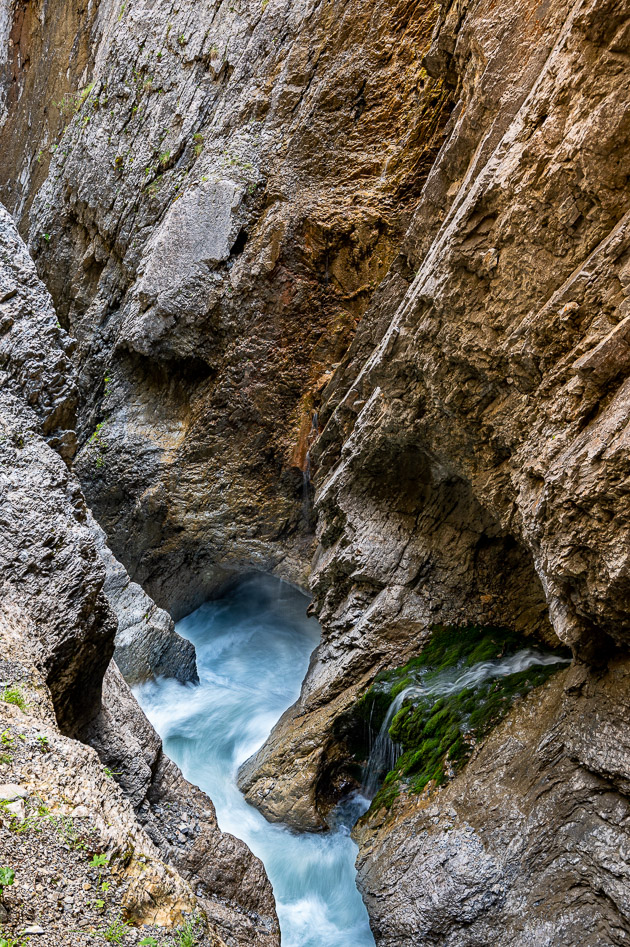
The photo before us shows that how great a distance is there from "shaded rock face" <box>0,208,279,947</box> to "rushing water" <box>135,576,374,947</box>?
131 centimetres

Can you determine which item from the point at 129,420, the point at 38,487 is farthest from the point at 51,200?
the point at 38,487

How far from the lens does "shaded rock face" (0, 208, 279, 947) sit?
4027 mm

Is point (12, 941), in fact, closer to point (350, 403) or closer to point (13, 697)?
point (13, 697)

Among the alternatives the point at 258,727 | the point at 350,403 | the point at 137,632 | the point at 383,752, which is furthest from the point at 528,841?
the point at 137,632

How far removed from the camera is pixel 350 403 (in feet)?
26.5

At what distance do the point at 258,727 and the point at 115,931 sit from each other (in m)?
6.32

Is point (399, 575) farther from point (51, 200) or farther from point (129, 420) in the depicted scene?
point (51, 200)

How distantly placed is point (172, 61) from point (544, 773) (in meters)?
13.1

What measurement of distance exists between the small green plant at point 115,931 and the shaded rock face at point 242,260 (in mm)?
7788

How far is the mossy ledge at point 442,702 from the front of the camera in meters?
5.73

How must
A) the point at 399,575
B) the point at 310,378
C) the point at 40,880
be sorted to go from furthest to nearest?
the point at 310,378, the point at 399,575, the point at 40,880

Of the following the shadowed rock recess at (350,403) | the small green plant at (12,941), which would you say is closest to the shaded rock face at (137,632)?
the shadowed rock recess at (350,403)

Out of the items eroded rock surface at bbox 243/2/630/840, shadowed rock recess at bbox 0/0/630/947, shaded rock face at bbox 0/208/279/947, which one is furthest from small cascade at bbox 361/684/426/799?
shaded rock face at bbox 0/208/279/947

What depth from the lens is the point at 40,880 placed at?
8.03 ft
